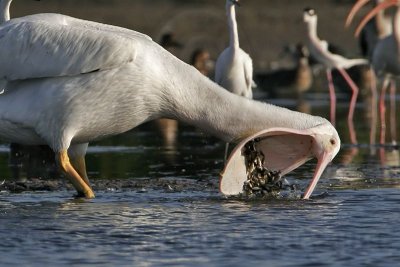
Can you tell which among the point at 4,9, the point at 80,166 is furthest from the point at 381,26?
the point at 80,166

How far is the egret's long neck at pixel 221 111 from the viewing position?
28.9 feet

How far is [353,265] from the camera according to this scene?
6.73m

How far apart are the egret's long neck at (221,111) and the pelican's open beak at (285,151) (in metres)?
0.09

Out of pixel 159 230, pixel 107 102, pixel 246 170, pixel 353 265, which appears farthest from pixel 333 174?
pixel 353 265

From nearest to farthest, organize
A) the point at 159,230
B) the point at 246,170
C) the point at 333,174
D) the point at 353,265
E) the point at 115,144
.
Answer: the point at 353,265
the point at 159,230
the point at 246,170
the point at 333,174
the point at 115,144

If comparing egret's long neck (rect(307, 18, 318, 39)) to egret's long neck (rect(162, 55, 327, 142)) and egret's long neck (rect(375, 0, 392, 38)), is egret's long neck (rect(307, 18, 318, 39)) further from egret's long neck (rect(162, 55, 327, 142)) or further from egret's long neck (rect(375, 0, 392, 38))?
egret's long neck (rect(162, 55, 327, 142))

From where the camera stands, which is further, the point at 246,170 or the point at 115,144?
the point at 115,144

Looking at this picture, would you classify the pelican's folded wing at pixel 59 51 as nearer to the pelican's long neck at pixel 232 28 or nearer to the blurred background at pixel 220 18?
the pelican's long neck at pixel 232 28

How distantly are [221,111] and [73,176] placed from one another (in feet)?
3.90

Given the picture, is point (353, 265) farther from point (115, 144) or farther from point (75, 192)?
point (115, 144)

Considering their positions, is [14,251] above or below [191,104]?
below

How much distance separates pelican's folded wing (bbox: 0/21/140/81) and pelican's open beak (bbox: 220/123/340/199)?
1.04m

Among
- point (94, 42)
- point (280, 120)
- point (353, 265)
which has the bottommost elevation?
point (353, 265)

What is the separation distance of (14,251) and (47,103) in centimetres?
196
